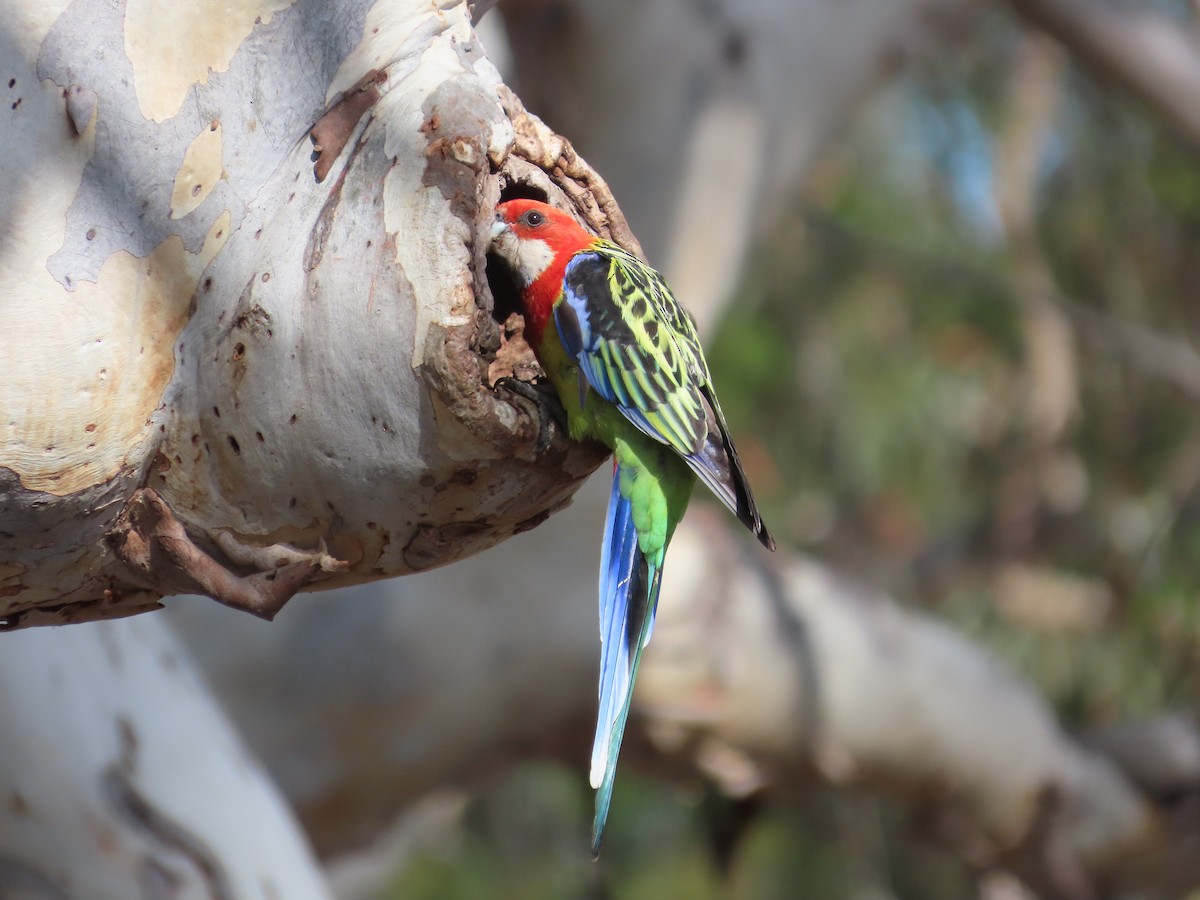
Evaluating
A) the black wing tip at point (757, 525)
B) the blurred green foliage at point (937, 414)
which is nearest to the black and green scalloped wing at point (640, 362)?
the black wing tip at point (757, 525)

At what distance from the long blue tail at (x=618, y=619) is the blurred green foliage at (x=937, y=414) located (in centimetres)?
376

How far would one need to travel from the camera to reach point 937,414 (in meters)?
6.45

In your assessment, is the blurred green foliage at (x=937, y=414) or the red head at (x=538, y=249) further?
the blurred green foliage at (x=937, y=414)

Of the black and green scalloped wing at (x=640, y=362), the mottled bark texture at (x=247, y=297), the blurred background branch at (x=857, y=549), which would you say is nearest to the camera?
the mottled bark texture at (x=247, y=297)

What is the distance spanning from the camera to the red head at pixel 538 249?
1.59 metres

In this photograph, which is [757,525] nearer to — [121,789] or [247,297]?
[247,297]

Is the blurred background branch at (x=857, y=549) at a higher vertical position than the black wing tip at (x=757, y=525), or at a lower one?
lower

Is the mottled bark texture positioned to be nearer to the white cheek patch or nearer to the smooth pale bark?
the white cheek patch

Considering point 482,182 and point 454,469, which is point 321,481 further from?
point 482,182

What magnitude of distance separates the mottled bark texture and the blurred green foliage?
4.17 meters

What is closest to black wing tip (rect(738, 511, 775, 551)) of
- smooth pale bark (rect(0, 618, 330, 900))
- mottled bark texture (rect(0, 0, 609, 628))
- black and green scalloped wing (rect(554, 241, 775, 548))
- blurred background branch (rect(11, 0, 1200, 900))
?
black and green scalloped wing (rect(554, 241, 775, 548))

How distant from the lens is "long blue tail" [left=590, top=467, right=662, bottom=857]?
1.61 meters

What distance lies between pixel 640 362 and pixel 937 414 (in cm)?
515

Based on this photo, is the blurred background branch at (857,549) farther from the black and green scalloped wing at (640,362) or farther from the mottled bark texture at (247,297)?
the black and green scalloped wing at (640,362)
